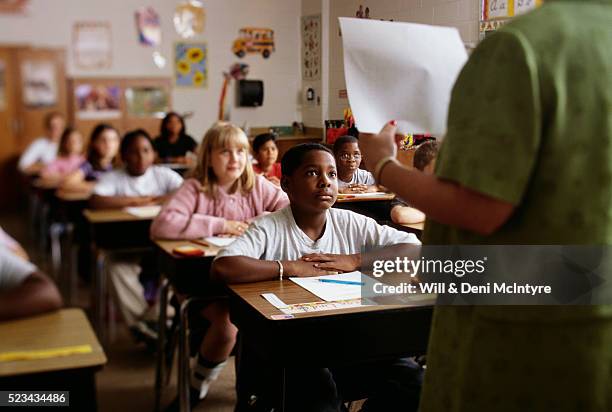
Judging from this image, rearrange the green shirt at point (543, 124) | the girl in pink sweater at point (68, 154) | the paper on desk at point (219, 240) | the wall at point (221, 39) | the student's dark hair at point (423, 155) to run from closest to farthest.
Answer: the green shirt at point (543, 124), the student's dark hair at point (423, 155), the wall at point (221, 39), the paper on desk at point (219, 240), the girl in pink sweater at point (68, 154)

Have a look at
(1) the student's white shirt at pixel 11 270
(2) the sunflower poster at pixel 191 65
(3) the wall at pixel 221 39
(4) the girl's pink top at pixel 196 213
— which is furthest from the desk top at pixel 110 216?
(1) the student's white shirt at pixel 11 270

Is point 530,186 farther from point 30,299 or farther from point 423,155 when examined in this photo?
point 30,299

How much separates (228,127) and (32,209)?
4158 millimetres

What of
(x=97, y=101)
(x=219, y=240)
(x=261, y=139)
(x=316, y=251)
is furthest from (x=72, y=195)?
(x=316, y=251)

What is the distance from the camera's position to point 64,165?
5926mm

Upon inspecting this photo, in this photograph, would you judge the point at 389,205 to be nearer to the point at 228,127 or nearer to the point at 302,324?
the point at 302,324

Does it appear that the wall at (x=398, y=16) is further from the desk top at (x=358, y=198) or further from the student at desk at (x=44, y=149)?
the student at desk at (x=44, y=149)

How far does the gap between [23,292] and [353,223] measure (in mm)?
842

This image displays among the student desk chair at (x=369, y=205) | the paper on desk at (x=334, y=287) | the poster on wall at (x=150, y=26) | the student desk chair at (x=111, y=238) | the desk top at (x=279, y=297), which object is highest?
the poster on wall at (x=150, y=26)

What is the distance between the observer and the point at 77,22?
15.9 ft

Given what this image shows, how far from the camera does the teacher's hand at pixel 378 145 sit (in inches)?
47.7

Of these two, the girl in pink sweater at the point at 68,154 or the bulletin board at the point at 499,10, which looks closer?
the bulletin board at the point at 499,10

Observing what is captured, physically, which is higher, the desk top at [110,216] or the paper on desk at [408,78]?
the paper on desk at [408,78]

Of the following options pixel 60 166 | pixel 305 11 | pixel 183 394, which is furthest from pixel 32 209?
pixel 305 11
